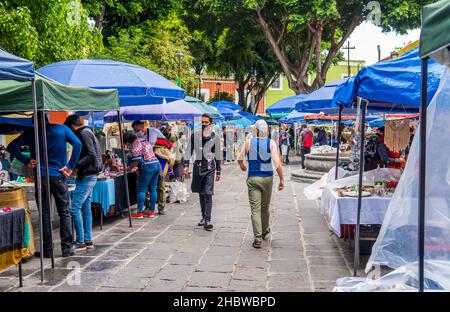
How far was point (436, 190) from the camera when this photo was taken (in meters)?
4.59

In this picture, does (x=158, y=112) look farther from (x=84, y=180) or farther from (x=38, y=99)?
(x=38, y=99)

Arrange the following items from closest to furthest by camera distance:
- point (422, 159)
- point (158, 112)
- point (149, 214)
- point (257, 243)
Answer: point (422, 159) → point (257, 243) → point (149, 214) → point (158, 112)

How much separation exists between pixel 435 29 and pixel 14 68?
374cm

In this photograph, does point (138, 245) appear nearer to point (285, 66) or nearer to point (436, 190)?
point (436, 190)

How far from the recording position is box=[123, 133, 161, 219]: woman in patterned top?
9.75 m

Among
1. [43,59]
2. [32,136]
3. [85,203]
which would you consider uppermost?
[43,59]

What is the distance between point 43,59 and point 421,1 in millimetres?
15788

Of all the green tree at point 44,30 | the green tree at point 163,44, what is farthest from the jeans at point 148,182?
the green tree at point 163,44

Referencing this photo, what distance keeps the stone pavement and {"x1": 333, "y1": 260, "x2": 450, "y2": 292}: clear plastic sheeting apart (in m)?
0.73

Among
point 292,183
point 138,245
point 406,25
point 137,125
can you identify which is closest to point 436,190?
point 138,245

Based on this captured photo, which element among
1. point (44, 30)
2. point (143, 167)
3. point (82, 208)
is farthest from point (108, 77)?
point (44, 30)

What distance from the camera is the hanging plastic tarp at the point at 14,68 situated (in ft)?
16.6

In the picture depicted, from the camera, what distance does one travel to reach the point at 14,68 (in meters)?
5.15

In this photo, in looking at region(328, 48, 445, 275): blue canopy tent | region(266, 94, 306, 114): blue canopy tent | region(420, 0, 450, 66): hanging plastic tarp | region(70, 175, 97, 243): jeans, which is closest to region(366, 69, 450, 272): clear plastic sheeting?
region(420, 0, 450, 66): hanging plastic tarp
